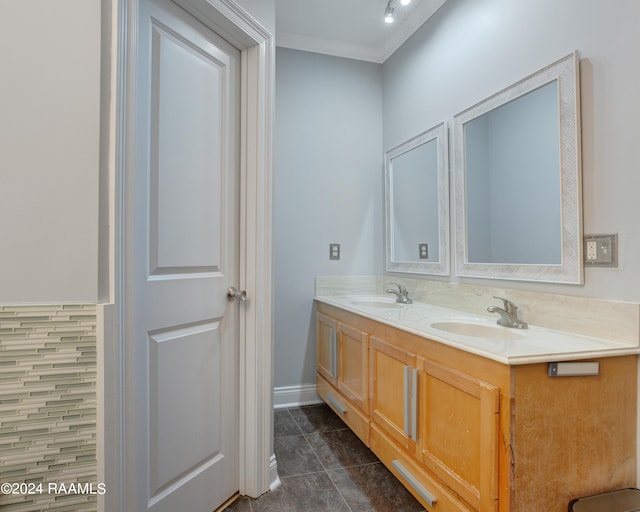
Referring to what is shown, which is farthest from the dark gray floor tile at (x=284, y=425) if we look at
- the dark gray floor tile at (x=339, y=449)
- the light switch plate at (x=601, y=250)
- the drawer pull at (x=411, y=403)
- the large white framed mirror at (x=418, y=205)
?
the light switch plate at (x=601, y=250)

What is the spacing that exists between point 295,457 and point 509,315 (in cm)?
130

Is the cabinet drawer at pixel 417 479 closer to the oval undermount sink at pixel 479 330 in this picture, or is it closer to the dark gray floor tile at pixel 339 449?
the dark gray floor tile at pixel 339 449

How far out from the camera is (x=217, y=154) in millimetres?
1556

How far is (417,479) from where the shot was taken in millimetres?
1424

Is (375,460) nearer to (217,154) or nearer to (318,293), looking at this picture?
(318,293)

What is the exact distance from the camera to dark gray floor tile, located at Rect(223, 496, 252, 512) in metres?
1.54

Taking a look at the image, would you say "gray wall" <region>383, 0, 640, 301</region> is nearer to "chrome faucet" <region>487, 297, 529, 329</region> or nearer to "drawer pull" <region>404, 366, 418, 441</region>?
"chrome faucet" <region>487, 297, 529, 329</region>

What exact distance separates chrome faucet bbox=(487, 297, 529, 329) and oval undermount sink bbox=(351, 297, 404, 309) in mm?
821

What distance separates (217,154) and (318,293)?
1.43 metres

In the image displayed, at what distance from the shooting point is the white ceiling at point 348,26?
234cm

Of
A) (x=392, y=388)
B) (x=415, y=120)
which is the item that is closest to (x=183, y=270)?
(x=392, y=388)

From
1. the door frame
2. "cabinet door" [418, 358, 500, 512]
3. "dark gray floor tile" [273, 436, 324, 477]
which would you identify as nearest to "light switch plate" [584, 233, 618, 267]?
"cabinet door" [418, 358, 500, 512]

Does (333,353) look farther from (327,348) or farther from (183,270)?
(183,270)

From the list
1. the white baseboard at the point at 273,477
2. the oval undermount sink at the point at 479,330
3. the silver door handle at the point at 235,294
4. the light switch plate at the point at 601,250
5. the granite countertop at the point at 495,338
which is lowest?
the white baseboard at the point at 273,477
